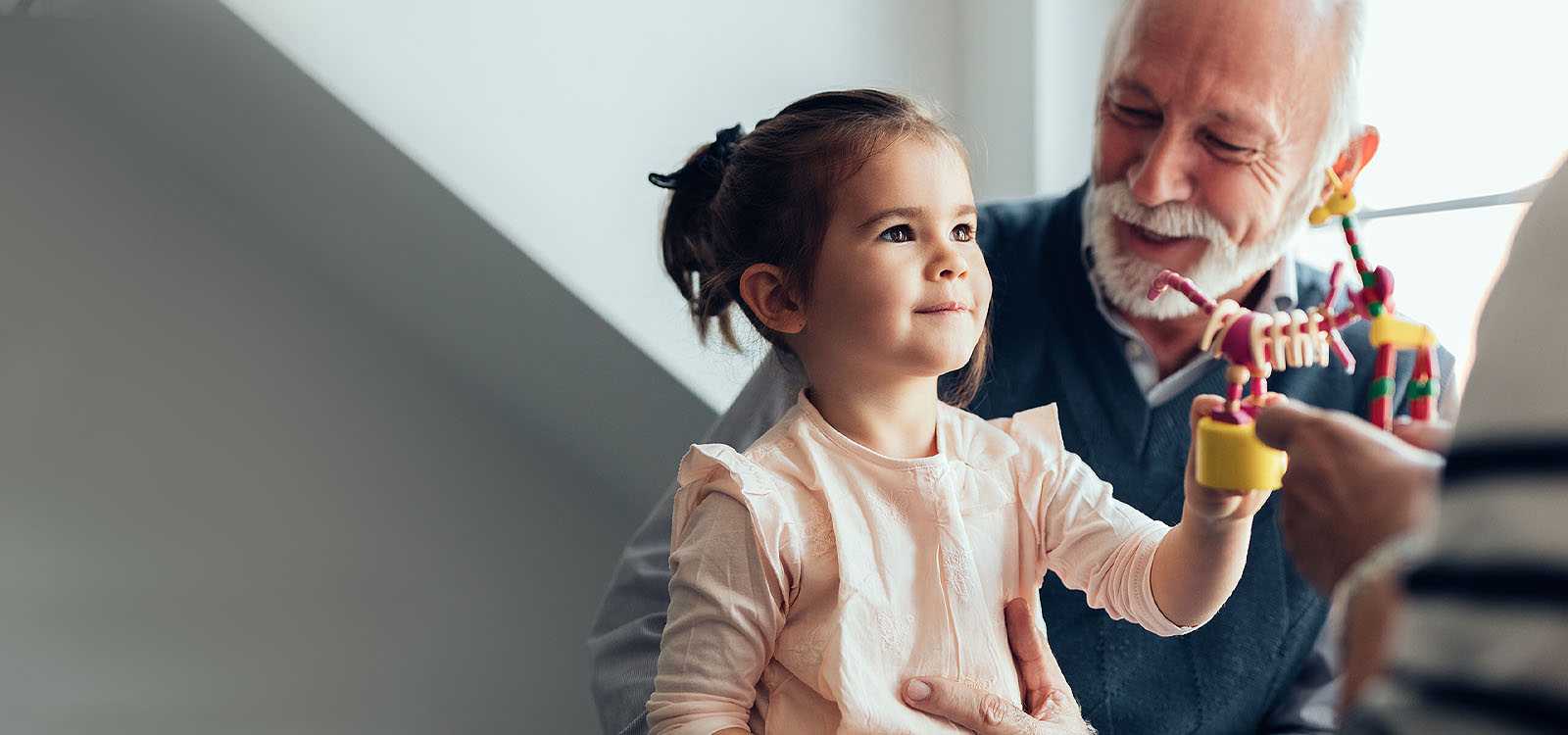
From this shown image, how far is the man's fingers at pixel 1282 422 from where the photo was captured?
806mm

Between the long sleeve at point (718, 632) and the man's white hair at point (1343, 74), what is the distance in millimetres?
841

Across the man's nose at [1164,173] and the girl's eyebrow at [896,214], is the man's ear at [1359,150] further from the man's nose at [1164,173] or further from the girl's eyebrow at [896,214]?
the girl's eyebrow at [896,214]

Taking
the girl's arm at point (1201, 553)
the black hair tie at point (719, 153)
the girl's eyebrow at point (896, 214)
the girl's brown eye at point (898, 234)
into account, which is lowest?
the girl's arm at point (1201, 553)

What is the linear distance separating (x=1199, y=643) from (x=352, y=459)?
2.05 meters

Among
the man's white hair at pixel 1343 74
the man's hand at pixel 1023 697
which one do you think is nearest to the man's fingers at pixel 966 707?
the man's hand at pixel 1023 697

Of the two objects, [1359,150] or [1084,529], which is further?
[1359,150]

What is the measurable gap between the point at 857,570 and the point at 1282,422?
0.42 metres

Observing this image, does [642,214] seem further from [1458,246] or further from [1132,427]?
[1458,246]

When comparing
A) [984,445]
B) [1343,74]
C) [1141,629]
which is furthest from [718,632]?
[1343,74]

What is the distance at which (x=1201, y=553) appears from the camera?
1.06 meters

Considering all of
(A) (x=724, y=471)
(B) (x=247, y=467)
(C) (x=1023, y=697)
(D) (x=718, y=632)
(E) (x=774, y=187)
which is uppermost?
(E) (x=774, y=187)

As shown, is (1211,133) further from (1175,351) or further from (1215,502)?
(1215,502)

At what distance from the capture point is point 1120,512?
4.00ft

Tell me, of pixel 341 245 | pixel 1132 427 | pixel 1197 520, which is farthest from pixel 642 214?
Result: pixel 1197 520
